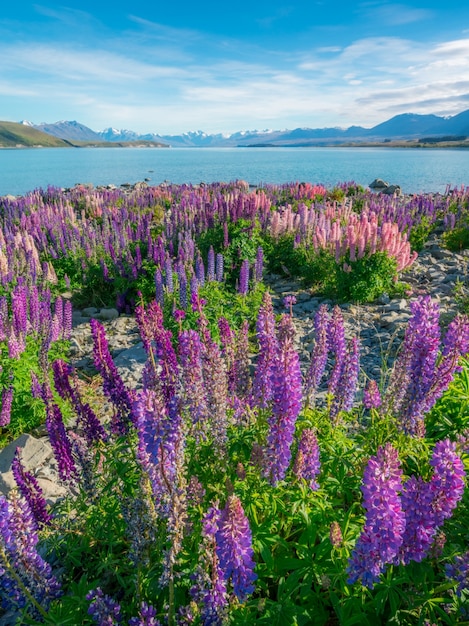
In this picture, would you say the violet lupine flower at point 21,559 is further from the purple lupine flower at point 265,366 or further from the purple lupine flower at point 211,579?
the purple lupine flower at point 265,366

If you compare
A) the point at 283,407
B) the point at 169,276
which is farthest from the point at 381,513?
the point at 169,276

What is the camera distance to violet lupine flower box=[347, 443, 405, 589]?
206 centimetres

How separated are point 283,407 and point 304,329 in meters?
6.82

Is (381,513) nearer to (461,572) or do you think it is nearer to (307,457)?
(461,572)

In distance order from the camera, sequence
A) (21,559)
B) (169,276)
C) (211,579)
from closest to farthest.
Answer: (211,579), (21,559), (169,276)

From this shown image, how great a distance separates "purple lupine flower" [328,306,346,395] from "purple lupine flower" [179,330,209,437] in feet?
4.32

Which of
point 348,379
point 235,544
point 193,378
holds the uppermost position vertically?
point 193,378

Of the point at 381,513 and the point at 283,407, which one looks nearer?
the point at 381,513

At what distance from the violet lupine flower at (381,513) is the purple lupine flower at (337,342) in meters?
1.77

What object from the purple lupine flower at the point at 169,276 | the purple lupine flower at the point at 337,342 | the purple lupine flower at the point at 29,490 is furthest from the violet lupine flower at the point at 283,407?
the purple lupine flower at the point at 169,276

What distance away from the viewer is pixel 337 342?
152 inches

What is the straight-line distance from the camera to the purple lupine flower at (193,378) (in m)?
3.27

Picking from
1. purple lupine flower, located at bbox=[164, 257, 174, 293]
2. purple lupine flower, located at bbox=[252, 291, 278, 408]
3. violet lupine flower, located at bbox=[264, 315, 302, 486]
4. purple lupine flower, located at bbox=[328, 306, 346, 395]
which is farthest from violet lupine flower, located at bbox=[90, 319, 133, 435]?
purple lupine flower, located at bbox=[164, 257, 174, 293]

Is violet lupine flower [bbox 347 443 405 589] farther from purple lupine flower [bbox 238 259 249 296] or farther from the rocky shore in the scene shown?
purple lupine flower [bbox 238 259 249 296]
